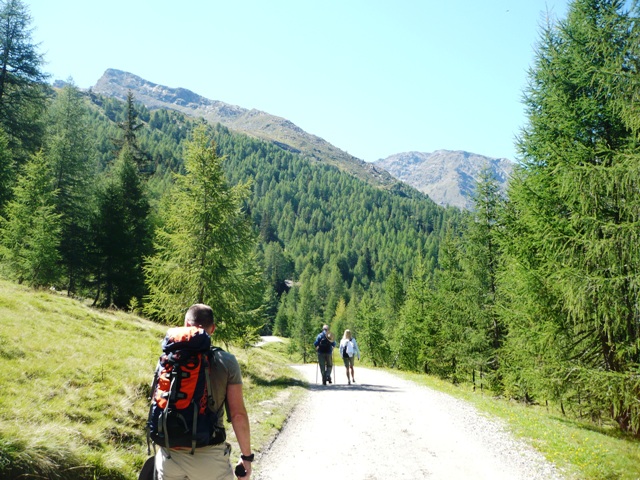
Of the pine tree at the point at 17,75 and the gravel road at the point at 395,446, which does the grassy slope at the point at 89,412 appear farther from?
the pine tree at the point at 17,75

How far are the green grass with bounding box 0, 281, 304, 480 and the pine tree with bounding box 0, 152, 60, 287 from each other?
11.0 metres

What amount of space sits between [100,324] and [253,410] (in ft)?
25.4

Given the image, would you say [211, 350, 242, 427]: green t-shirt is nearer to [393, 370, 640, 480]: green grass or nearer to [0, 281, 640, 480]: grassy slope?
[0, 281, 640, 480]: grassy slope

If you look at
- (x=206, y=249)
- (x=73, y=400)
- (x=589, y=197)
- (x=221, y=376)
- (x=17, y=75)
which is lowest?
(x=73, y=400)

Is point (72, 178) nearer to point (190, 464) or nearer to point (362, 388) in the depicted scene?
point (362, 388)

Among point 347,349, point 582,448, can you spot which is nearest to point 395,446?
point 582,448

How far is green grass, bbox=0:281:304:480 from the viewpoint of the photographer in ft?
16.9

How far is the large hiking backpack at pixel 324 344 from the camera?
18844 mm

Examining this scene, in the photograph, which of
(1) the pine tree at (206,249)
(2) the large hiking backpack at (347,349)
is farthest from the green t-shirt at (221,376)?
(2) the large hiking backpack at (347,349)

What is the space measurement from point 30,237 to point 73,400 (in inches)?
818

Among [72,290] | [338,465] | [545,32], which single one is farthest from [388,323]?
[338,465]

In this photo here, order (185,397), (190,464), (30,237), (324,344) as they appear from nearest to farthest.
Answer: (185,397) → (190,464) → (324,344) → (30,237)

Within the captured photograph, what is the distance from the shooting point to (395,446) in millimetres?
8867

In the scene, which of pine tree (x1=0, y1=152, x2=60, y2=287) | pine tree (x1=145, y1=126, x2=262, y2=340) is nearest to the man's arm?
pine tree (x1=145, y1=126, x2=262, y2=340)
